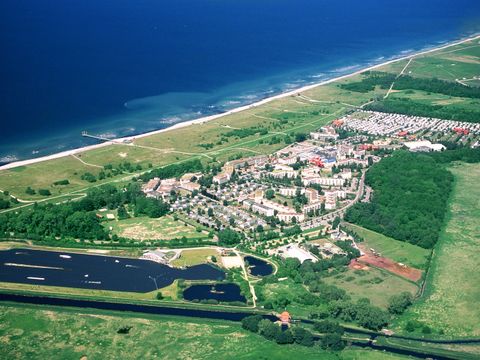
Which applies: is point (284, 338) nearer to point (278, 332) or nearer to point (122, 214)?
point (278, 332)

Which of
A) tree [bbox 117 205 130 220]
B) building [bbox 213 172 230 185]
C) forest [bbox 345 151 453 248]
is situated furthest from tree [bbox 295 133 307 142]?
tree [bbox 117 205 130 220]

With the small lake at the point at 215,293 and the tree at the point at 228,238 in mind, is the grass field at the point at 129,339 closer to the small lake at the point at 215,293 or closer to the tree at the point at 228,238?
the small lake at the point at 215,293

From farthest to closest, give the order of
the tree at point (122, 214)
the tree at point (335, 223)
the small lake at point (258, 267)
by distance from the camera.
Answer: the tree at point (122, 214), the tree at point (335, 223), the small lake at point (258, 267)

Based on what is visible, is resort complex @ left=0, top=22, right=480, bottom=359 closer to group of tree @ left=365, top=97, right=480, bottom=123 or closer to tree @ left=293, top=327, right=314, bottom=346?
tree @ left=293, top=327, right=314, bottom=346

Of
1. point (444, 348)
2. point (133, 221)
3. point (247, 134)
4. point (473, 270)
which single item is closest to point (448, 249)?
point (473, 270)

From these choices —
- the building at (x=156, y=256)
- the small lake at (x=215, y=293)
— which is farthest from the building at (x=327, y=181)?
the small lake at (x=215, y=293)
